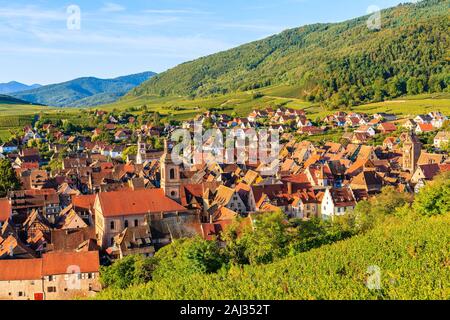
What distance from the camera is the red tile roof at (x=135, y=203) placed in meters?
55.0

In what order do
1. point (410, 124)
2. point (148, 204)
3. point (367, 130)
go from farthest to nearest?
point (410, 124)
point (367, 130)
point (148, 204)

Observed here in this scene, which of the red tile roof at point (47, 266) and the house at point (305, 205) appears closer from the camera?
the red tile roof at point (47, 266)

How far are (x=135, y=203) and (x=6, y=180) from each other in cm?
3259

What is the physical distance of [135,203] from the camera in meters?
55.8

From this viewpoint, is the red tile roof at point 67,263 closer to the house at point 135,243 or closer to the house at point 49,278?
the house at point 49,278

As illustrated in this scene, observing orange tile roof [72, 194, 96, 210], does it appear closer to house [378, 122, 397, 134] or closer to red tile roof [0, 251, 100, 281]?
red tile roof [0, 251, 100, 281]

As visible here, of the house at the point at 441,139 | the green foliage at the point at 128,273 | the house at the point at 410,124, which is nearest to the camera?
the green foliage at the point at 128,273

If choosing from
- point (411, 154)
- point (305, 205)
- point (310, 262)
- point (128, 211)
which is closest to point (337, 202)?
point (305, 205)

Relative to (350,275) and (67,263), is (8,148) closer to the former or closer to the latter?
(67,263)

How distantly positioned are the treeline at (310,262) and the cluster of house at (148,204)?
19.8 ft

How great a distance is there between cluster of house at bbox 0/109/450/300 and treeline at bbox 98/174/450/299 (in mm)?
6034

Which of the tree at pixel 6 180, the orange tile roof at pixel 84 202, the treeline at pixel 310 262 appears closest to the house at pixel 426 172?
the treeline at pixel 310 262

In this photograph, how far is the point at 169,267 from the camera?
120ft

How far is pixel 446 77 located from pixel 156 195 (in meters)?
130
